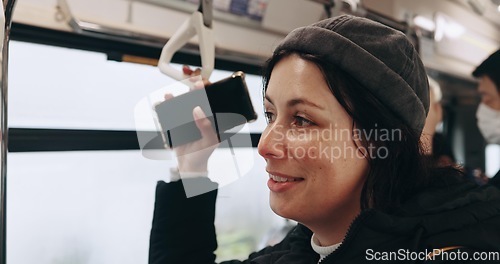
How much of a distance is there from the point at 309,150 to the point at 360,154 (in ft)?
0.38

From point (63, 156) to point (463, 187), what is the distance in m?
1.18

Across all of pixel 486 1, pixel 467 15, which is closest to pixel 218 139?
pixel 486 1

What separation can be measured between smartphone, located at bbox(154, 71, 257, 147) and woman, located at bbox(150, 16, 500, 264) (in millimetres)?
173

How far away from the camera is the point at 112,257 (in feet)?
5.11

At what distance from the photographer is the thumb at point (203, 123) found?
1.18 metres

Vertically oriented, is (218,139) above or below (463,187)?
below

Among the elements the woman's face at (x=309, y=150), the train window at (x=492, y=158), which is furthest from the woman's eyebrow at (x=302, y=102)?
the train window at (x=492, y=158)

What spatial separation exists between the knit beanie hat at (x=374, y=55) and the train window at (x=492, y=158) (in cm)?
339

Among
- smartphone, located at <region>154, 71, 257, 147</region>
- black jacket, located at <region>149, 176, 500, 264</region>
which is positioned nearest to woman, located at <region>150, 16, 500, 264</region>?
black jacket, located at <region>149, 176, 500, 264</region>

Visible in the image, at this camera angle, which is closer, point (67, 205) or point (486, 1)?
point (67, 205)

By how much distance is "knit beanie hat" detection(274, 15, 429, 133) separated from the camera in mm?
876

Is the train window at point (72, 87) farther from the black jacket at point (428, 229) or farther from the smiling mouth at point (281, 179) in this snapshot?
the black jacket at point (428, 229)

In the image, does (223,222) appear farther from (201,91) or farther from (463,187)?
(463,187)

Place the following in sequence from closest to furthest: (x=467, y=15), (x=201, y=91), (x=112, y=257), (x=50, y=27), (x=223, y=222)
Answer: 1. (x=201, y=91)
2. (x=50, y=27)
3. (x=112, y=257)
4. (x=223, y=222)
5. (x=467, y=15)
